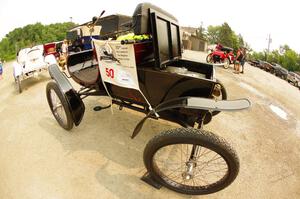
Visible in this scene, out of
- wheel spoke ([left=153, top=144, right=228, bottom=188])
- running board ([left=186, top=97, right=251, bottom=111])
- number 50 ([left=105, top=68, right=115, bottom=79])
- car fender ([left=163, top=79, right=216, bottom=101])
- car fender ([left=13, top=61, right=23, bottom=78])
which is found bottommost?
wheel spoke ([left=153, top=144, right=228, bottom=188])

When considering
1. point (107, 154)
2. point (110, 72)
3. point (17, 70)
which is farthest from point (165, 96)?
point (17, 70)

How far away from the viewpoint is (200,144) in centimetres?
200

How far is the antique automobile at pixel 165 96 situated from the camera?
215cm

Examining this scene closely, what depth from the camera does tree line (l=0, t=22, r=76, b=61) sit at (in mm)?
58344

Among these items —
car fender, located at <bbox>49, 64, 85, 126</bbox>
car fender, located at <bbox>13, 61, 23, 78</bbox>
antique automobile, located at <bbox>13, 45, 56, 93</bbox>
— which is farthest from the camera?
antique automobile, located at <bbox>13, 45, 56, 93</bbox>

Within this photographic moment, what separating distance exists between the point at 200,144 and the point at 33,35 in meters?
79.1

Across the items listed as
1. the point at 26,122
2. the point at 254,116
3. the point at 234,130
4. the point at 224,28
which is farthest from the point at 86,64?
the point at 224,28

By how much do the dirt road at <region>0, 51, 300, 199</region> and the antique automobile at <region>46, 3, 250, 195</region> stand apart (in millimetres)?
327

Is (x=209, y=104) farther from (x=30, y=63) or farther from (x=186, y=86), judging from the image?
(x=30, y=63)

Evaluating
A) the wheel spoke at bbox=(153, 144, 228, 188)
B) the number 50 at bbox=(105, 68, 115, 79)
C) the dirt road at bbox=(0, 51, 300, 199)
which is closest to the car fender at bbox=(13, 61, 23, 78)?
the dirt road at bbox=(0, 51, 300, 199)

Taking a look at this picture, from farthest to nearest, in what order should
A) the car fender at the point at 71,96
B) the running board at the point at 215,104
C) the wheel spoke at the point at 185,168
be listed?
1. the car fender at the point at 71,96
2. the wheel spoke at the point at 185,168
3. the running board at the point at 215,104

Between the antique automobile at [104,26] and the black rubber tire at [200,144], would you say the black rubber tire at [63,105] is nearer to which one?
the antique automobile at [104,26]

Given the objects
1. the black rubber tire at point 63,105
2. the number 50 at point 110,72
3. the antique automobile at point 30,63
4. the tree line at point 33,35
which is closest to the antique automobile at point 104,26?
the number 50 at point 110,72

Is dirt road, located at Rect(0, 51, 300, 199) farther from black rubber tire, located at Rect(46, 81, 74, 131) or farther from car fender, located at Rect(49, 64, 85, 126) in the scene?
car fender, located at Rect(49, 64, 85, 126)
